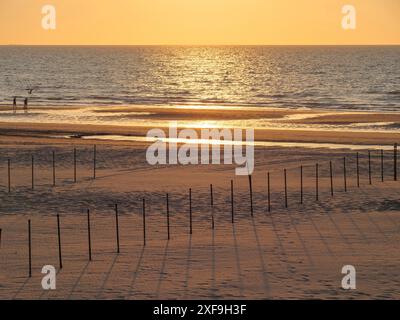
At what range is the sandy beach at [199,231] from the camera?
72.6ft

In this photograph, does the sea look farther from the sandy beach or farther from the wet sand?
the wet sand

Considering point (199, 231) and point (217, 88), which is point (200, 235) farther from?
point (217, 88)

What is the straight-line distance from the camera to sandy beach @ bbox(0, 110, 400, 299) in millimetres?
22125

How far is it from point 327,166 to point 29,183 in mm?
14660

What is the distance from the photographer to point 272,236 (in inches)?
1090

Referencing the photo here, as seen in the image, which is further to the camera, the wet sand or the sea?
the sea

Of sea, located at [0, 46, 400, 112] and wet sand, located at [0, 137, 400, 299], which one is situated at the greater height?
sea, located at [0, 46, 400, 112]

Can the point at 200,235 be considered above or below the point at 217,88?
below

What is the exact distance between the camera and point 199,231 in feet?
93.3

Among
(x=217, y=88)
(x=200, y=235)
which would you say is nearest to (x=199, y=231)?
(x=200, y=235)

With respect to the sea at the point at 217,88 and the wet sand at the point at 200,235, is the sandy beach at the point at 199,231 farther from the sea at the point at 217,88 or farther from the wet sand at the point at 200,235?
the sea at the point at 217,88

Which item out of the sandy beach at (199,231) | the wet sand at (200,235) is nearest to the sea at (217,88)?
the sandy beach at (199,231)

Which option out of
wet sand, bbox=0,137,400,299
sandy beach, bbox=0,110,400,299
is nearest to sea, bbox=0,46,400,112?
sandy beach, bbox=0,110,400,299
